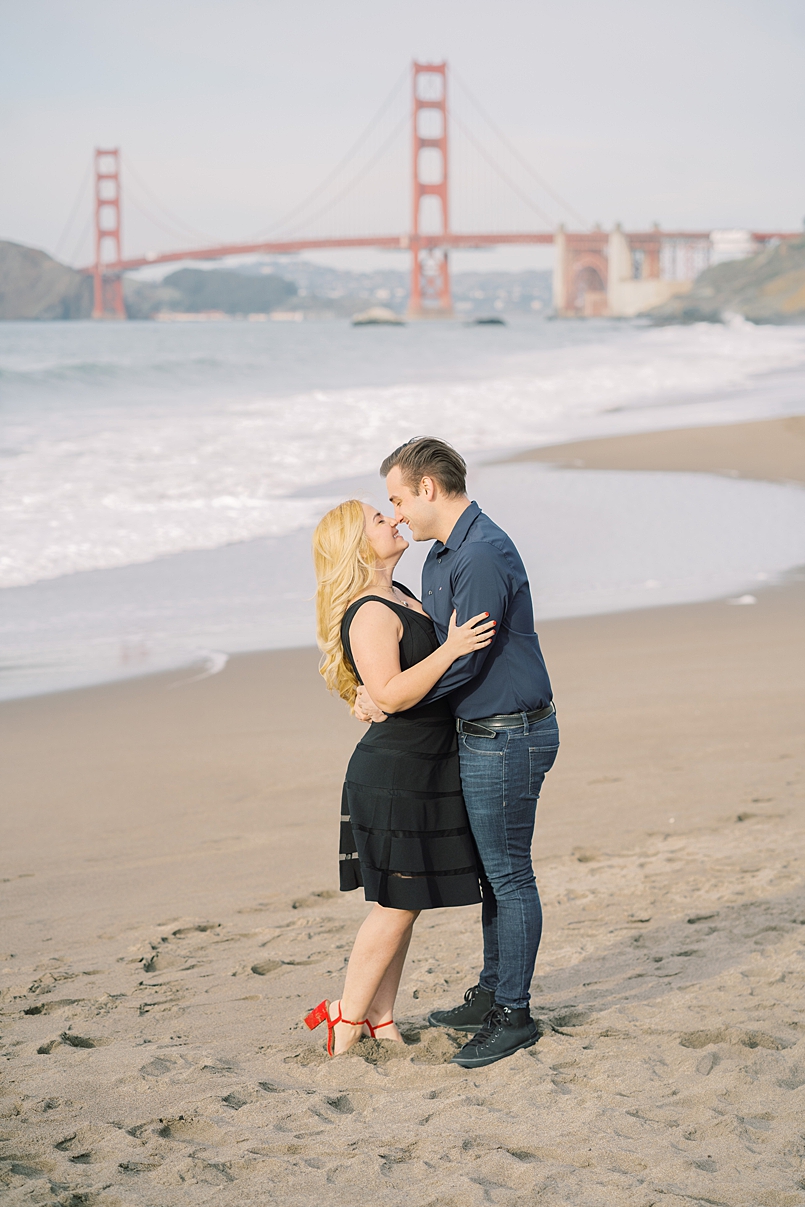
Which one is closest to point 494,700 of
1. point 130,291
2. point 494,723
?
point 494,723

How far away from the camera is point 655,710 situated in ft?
14.5

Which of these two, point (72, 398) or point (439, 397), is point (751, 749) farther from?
point (72, 398)

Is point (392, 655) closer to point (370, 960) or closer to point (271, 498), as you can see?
point (370, 960)

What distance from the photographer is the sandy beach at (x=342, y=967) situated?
1714 mm

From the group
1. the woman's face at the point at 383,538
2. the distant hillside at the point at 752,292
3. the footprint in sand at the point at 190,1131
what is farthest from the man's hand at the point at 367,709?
the distant hillside at the point at 752,292

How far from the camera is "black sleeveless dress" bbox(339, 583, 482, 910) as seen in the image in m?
2.03

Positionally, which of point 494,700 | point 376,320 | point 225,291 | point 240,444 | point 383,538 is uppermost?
point 225,291

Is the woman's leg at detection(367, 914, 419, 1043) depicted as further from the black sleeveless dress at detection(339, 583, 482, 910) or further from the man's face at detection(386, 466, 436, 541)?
the man's face at detection(386, 466, 436, 541)

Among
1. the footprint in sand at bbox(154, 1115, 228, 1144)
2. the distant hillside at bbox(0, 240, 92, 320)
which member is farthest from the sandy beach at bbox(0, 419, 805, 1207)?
the distant hillside at bbox(0, 240, 92, 320)

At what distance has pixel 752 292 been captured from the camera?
64.6 metres

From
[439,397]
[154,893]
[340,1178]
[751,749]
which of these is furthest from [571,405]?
[340,1178]

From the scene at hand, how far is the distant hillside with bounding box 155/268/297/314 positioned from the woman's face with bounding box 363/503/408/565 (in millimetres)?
70980

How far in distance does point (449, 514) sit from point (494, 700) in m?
0.34

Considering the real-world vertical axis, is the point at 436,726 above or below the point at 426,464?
below
